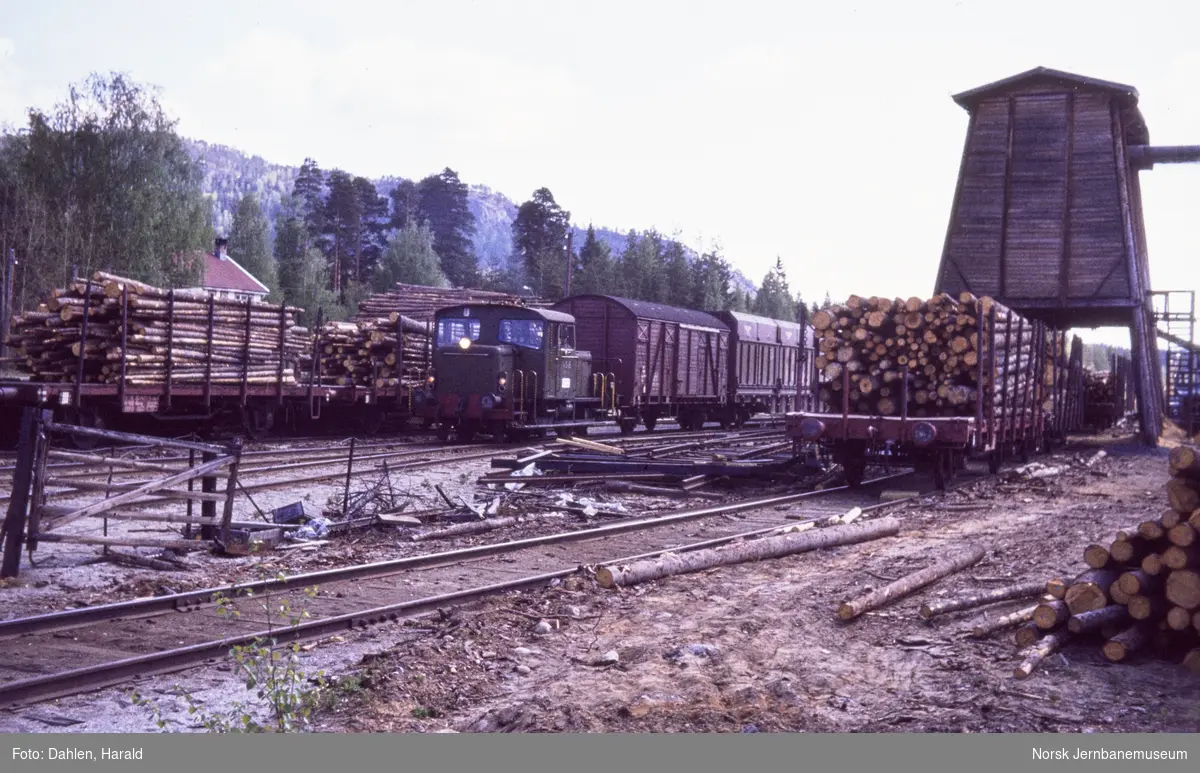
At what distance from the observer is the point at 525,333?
22.1 meters

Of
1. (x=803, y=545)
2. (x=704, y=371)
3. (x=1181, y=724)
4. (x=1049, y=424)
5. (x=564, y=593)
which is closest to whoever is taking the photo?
(x=1181, y=724)

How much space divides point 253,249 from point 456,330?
52392 mm

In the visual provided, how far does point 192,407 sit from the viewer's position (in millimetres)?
20312

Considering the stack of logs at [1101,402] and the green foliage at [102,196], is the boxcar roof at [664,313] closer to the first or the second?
the stack of logs at [1101,402]

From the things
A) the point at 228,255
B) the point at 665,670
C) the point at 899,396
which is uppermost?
the point at 228,255

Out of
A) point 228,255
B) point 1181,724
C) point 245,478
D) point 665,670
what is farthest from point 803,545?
point 228,255

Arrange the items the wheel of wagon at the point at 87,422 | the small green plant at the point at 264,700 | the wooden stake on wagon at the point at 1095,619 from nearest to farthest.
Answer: the small green plant at the point at 264,700 → the wooden stake on wagon at the point at 1095,619 → the wheel of wagon at the point at 87,422

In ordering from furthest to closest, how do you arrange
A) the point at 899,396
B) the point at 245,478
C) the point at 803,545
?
the point at 899,396 → the point at 245,478 → the point at 803,545

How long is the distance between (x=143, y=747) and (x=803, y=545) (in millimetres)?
6867

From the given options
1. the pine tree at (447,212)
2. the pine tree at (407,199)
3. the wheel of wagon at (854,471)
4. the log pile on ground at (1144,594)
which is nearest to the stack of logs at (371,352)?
the wheel of wagon at (854,471)

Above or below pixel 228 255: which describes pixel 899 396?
below

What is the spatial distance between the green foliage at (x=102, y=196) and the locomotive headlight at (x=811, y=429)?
81.9 ft

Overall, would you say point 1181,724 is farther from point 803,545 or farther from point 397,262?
point 397,262

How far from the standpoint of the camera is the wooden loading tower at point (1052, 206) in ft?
83.3
